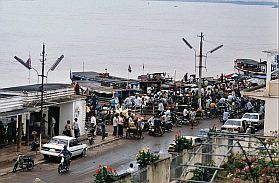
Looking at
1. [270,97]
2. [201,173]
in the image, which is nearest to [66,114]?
[270,97]

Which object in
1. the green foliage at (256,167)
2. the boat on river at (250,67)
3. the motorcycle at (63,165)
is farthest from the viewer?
the boat on river at (250,67)

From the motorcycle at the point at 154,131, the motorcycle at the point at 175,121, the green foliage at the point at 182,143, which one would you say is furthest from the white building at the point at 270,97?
the motorcycle at the point at 175,121

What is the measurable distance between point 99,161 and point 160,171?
605 centimetres

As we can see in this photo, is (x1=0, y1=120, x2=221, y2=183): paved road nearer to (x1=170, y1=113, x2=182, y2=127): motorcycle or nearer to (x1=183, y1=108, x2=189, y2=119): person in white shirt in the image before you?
(x1=170, y1=113, x2=182, y2=127): motorcycle

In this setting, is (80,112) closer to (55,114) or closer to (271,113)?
(55,114)

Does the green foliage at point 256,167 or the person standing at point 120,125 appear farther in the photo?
the person standing at point 120,125

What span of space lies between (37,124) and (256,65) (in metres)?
29.3

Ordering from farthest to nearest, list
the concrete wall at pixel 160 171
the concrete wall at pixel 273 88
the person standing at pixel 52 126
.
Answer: the person standing at pixel 52 126 → the concrete wall at pixel 273 88 → the concrete wall at pixel 160 171

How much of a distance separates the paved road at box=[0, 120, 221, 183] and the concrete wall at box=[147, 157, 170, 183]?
10.7 feet

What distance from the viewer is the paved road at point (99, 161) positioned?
66.6 ft

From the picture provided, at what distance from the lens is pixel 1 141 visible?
24.0m

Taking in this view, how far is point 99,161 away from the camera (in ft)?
74.9

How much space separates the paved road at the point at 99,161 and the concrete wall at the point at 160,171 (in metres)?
3.25

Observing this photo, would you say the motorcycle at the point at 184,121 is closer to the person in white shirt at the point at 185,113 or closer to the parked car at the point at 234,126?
the person in white shirt at the point at 185,113
